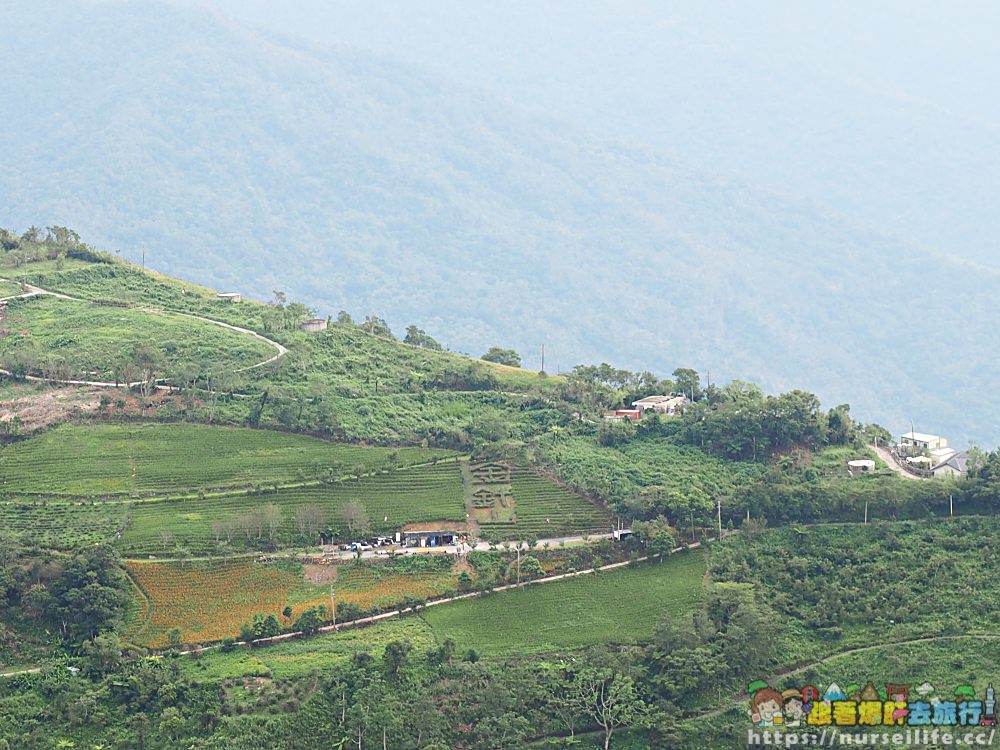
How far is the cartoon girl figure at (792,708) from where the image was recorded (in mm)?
53625

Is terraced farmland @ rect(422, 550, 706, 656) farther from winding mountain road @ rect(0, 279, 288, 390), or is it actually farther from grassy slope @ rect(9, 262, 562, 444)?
winding mountain road @ rect(0, 279, 288, 390)

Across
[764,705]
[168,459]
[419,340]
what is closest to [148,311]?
[419,340]

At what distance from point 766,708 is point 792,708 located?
85cm

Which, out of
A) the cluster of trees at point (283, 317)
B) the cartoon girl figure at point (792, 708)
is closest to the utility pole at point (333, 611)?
the cartoon girl figure at point (792, 708)

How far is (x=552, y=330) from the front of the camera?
192125 mm

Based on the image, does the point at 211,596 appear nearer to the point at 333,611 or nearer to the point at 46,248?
the point at 333,611

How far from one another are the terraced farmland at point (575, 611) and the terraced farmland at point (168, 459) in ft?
36.1

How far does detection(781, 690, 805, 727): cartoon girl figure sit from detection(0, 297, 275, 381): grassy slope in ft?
114

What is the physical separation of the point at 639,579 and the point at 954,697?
43.0ft

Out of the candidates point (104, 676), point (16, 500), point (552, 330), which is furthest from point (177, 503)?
point (552, 330)

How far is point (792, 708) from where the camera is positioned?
5438 cm

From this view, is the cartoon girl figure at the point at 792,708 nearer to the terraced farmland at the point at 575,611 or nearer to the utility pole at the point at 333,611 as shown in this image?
the terraced farmland at the point at 575,611

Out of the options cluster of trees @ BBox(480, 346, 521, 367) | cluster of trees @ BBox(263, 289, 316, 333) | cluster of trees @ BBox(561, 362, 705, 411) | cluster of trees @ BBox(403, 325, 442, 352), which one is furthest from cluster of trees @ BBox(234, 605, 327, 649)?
cluster of trees @ BBox(403, 325, 442, 352)

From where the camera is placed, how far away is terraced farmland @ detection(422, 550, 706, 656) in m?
58.6
